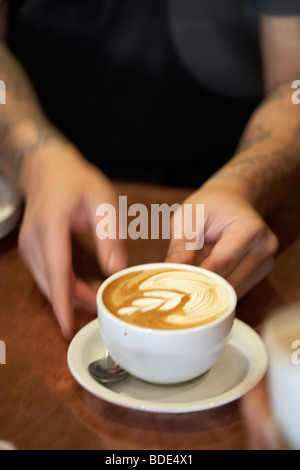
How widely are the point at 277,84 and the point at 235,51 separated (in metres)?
0.28

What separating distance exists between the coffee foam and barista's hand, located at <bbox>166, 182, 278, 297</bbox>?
0.11 meters

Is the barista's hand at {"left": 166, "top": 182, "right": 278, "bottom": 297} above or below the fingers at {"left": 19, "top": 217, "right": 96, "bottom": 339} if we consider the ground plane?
above

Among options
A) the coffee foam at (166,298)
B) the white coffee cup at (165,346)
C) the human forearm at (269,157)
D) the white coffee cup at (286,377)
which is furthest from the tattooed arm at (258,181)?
the white coffee cup at (286,377)

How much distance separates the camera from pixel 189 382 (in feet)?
2.84

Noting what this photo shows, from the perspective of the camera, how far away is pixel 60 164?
1216 mm

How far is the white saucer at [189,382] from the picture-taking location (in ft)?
2.57

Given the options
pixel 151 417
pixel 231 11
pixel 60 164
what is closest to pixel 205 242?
pixel 60 164

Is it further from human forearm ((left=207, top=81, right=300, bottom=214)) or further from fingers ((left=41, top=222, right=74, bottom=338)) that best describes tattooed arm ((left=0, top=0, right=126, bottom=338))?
human forearm ((left=207, top=81, right=300, bottom=214))

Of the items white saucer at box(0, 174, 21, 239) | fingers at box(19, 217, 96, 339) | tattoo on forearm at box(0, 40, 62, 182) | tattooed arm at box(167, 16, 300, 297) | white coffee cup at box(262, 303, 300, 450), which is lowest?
white saucer at box(0, 174, 21, 239)

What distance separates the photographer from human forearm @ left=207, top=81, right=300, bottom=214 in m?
1.32

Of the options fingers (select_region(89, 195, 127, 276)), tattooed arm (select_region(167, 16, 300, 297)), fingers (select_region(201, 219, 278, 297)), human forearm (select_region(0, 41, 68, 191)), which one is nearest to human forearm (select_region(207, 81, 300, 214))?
tattooed arm (select_region(167, 16, 300, 297))

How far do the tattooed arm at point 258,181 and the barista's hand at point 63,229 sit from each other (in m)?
0.14

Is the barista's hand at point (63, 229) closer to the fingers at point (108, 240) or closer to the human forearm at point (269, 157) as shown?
the fingers at point (108, 240)

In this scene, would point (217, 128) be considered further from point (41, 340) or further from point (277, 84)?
point (41, 340)
